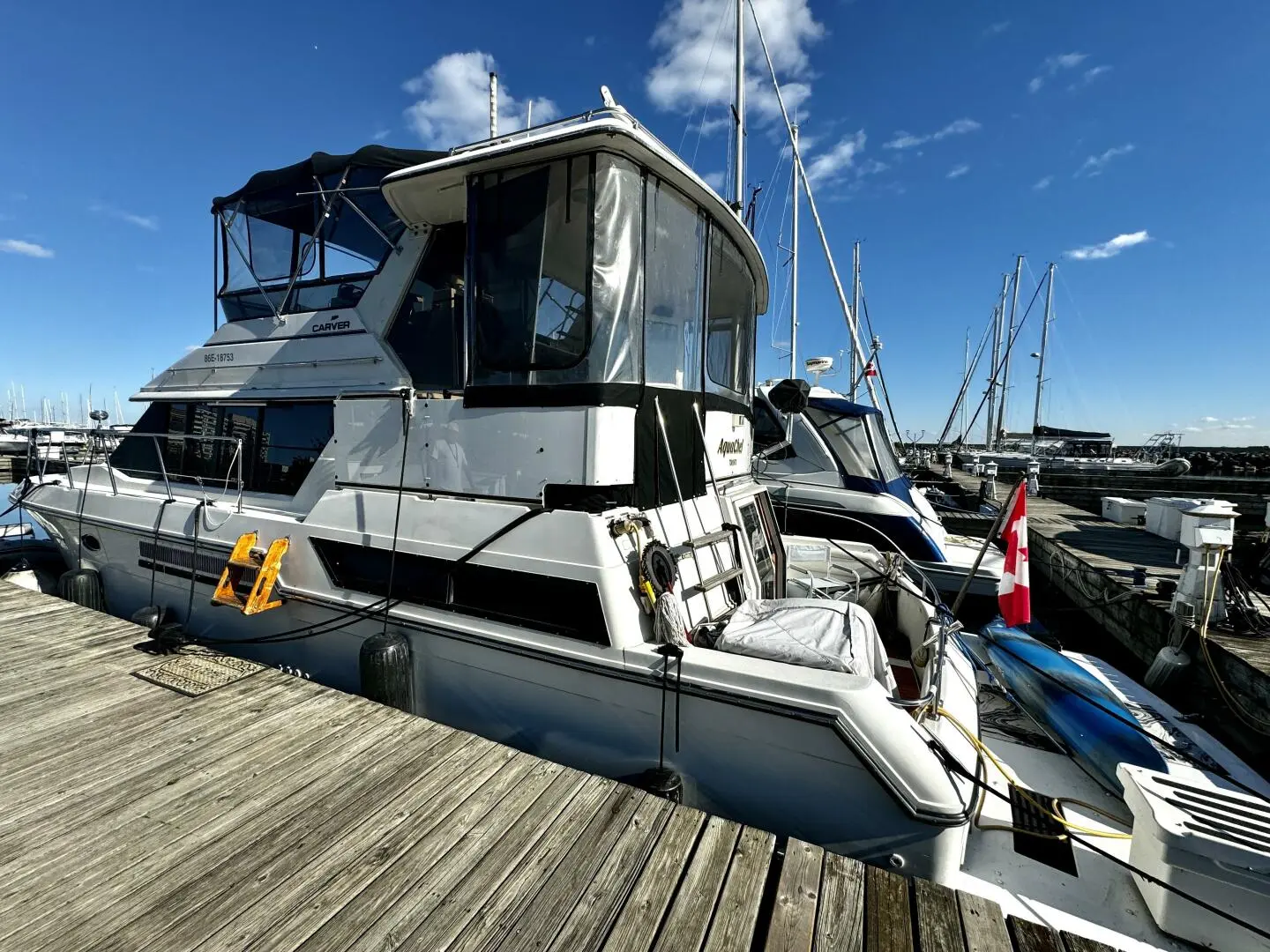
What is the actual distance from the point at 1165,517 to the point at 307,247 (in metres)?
11.8

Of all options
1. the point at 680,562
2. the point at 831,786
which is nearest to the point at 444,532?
the point at 680,562

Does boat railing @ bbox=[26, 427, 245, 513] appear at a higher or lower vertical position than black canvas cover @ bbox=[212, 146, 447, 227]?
lower

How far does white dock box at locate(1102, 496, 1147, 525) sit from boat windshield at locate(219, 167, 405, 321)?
11.8 metres

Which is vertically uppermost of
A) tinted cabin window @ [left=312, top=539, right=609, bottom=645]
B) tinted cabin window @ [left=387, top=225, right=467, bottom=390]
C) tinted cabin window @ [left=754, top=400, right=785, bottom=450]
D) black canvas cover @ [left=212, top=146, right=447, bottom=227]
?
black canvas cover @ [left=212, top=146, right=447, bottom=227]

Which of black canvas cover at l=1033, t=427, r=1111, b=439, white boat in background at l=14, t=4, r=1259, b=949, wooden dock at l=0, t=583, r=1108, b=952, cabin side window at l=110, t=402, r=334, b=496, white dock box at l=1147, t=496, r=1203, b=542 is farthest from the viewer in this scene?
black canvas cover at l=1033, t=427, r=1111, b=439

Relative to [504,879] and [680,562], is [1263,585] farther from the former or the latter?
[504,879]

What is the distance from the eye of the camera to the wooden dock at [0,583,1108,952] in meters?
1.79

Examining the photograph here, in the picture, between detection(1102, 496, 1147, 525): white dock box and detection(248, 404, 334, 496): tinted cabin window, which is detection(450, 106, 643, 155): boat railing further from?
detection(1102, 496, 1147, 525): white dock box

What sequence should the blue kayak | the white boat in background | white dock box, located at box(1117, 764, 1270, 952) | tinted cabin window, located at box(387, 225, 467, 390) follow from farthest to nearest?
tinted cabin window, located at box(387, 225, 467, 390) < the blue kayak < the white boat in background < white dock box, located at box(1117, 764, 1270, 952)

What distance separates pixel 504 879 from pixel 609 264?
2.81m

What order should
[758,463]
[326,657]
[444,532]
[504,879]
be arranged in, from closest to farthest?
[504,879], [444,532], [326,657], [758,463]

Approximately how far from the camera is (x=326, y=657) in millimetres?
3930

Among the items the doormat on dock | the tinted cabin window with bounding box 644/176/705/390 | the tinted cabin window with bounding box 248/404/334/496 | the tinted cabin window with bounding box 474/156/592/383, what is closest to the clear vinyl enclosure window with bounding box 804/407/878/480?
the tinted cabin window with bounding box 644/176/705/390

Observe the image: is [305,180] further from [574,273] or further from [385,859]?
[385,859]
